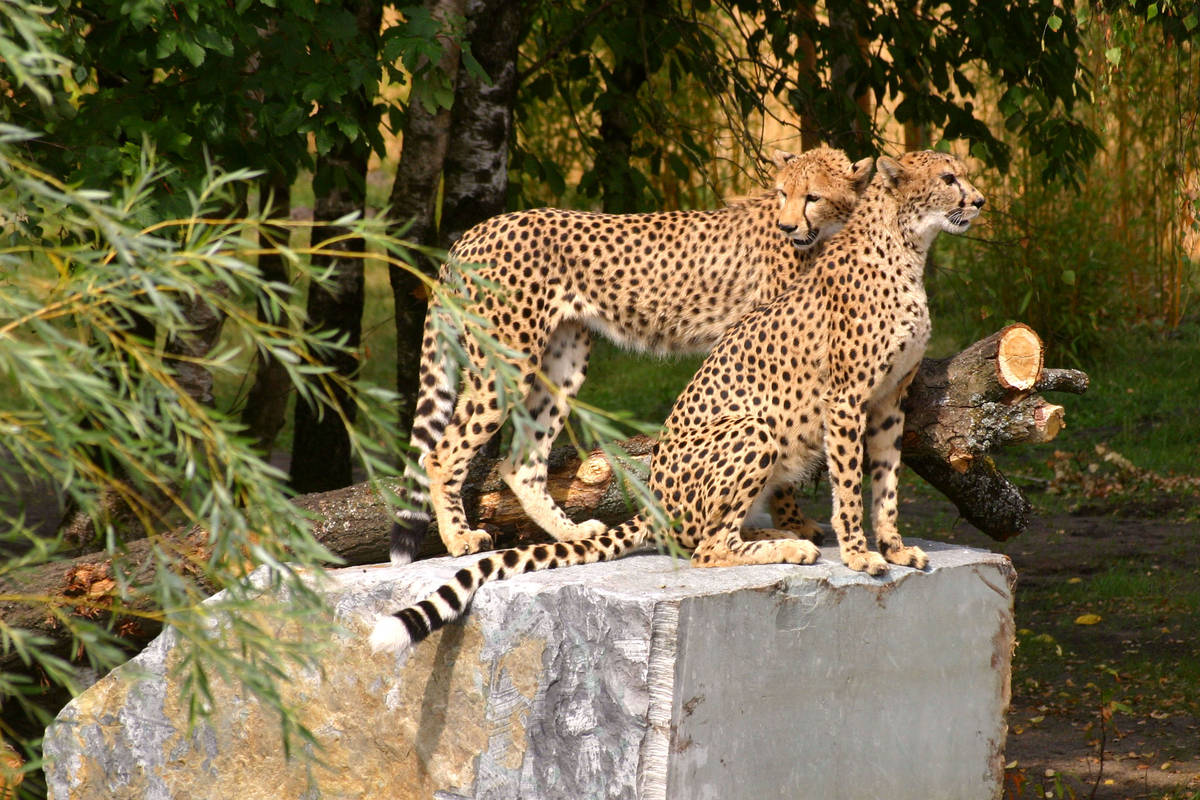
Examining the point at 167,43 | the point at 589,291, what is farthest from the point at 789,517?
the point at 167,43

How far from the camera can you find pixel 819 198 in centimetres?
438

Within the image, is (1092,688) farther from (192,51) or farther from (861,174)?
(192,51)

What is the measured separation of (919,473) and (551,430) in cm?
125

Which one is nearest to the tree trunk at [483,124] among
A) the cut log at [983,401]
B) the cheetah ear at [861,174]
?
the cheetah ear at [861,174]

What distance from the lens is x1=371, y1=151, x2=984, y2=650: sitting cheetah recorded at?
158 inches

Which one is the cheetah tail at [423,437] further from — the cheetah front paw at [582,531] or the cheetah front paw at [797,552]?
the cheetah front paw at [797,552]

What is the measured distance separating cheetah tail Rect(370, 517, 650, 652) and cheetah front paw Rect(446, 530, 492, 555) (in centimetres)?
37

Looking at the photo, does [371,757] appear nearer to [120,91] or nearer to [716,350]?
[716,350]

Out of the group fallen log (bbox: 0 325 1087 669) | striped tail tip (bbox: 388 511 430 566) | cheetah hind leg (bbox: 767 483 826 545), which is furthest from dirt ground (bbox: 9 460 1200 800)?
striped tail tip (bbox: 388 511 430 566)

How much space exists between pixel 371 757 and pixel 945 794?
1745 mm

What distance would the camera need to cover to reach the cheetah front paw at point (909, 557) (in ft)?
13.4

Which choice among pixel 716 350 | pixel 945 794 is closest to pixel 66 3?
pixel 716 350

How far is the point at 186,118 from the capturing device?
4613 mm

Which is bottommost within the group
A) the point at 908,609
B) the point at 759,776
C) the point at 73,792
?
the point at 73,792
